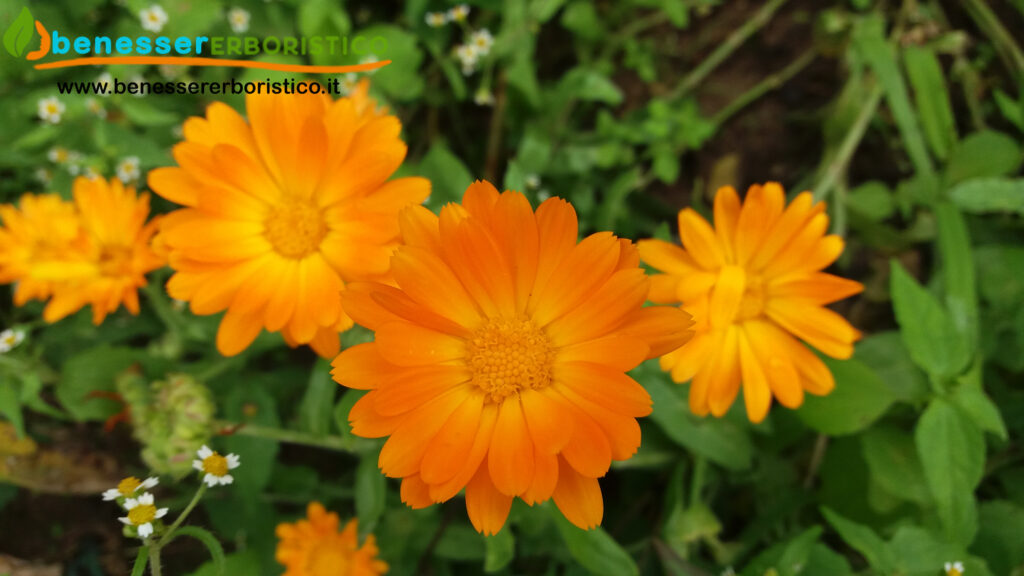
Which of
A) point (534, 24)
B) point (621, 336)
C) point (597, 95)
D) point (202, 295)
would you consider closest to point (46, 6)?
point (202, 295)

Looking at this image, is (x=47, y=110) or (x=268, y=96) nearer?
(x=268, y=96)

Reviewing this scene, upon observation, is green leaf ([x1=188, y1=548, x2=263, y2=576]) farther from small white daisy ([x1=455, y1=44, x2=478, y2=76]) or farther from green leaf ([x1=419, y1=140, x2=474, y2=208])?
small white daisy ([x1=455, y1=44, x2=478, y2=76])

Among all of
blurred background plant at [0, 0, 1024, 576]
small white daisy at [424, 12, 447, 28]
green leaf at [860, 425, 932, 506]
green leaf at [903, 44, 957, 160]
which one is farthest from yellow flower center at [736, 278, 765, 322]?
small white daisy at [424, 12, 447, 28]

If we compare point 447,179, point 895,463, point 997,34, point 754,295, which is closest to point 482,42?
point 447,179

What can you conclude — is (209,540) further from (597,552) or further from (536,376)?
(597,552)

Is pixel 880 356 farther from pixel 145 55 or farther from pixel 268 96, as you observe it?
pixel 145 55

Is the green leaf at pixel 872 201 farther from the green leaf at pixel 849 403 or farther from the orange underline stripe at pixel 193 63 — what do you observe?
the orange underline stripe at pixel 193 63
